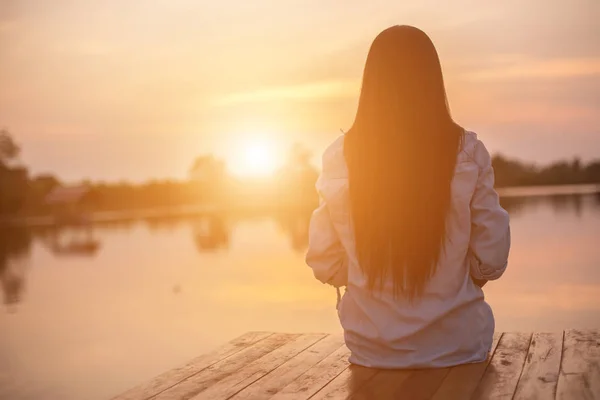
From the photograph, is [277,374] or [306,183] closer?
[277,374]

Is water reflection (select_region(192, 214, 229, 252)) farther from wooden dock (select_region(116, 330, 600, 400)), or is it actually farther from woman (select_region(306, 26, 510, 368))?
woman (select_region(306, 26, 510, 368))

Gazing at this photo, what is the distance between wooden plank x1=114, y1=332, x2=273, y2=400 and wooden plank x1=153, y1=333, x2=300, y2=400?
0.03 meters

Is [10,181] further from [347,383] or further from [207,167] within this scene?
[347,383]

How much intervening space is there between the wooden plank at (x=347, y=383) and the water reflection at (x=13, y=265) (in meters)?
10.7

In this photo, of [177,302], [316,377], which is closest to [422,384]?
[316,377]

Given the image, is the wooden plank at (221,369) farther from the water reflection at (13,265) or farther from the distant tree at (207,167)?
the distant tree at (207,167)

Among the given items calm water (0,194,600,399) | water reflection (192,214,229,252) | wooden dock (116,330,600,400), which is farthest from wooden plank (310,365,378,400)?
water reflection (192,214,229,252)

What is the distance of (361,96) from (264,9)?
661 inches

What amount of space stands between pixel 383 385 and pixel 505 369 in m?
0.46

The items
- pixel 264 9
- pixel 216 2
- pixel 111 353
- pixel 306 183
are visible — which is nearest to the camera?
pixel 111 353

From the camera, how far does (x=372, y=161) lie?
101 inches

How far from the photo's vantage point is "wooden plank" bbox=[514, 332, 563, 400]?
2.45 metres

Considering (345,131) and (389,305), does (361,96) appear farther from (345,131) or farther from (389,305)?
(389,305)

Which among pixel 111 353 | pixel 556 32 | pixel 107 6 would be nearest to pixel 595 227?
pixel 556 32
